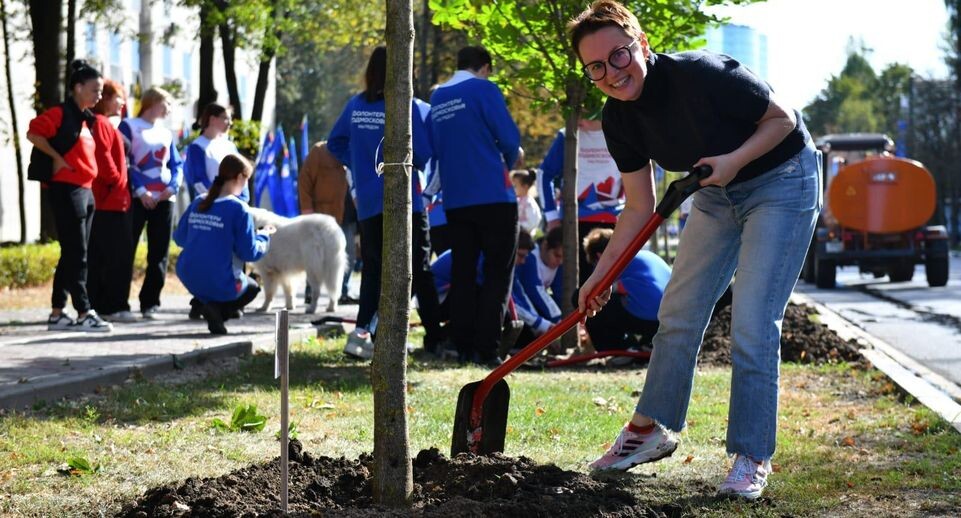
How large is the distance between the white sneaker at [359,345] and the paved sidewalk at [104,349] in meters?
0.89

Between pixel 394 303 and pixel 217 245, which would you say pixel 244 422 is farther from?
pixel 217 245

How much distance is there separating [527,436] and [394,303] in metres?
1.95

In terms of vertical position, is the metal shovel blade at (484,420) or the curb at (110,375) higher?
the metal shovel blade at (484,420)

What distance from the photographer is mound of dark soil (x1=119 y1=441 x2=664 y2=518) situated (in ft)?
12.9

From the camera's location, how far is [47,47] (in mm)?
17594

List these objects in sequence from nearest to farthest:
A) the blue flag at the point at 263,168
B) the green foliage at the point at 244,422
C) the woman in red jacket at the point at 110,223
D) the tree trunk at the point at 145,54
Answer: the green foliage at the point at 244,422 → the woman in red jacket at the point at 110,223 → the blue flag at the point at 263,168 → the tree trunk at the point at 145,54

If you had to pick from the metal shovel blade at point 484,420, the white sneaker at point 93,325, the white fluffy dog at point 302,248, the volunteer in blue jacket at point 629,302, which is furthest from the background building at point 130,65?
the metal shovel blade at point 484,420

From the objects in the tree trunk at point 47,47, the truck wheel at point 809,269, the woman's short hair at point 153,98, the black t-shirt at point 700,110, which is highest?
the tree trunk at point 47,47

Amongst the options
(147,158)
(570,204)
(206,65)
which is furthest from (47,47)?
(570,204)

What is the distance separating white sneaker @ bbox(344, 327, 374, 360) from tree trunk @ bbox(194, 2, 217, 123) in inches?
510

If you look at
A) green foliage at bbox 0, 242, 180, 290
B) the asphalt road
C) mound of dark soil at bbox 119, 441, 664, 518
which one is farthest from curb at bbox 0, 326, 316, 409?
green foliage at bbox 0, 242, 180, 290

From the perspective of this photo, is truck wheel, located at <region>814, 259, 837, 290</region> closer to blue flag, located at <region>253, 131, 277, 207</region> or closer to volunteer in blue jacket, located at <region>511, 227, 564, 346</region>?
blue flag, located at <region>253, 131, 277, 207</region>

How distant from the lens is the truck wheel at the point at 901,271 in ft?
72.4

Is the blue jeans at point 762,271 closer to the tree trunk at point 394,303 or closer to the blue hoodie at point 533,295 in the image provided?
the tree trunk at point 394,303
